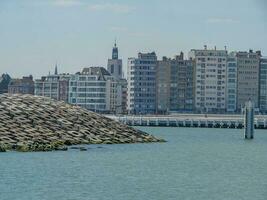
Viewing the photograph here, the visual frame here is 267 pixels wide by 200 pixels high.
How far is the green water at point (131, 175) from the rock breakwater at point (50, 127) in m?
5.28

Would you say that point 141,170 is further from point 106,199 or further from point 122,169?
point 106,199

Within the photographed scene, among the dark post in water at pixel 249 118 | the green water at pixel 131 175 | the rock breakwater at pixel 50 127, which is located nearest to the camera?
the green water at pixel 131 175

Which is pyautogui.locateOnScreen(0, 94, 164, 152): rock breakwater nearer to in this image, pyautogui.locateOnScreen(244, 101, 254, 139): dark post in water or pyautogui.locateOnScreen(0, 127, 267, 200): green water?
pyautogui.locateOnScreen(0, 127, 267, 200): green water

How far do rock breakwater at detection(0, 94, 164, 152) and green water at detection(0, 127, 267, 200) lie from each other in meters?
5.28

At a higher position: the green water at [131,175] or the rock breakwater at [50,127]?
the rock breakwater at [50,127]

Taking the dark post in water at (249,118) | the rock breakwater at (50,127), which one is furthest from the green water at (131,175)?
the dark post in water at (249,118)

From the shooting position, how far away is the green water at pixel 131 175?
5183 cm

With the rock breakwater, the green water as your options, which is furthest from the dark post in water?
the green water

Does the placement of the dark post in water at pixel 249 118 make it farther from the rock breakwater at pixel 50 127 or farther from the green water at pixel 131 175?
the green water at pixel 131 175

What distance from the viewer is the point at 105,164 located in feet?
232

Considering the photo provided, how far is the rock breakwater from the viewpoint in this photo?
288 feet

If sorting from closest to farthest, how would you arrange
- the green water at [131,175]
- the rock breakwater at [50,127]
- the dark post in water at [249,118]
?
the green water at [131,175] < the rock breakwater at [50,127] < the dark post in water at [249,118]

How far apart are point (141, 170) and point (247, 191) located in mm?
13202

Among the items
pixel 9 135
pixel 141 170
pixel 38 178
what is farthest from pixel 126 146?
pixel 38 178
